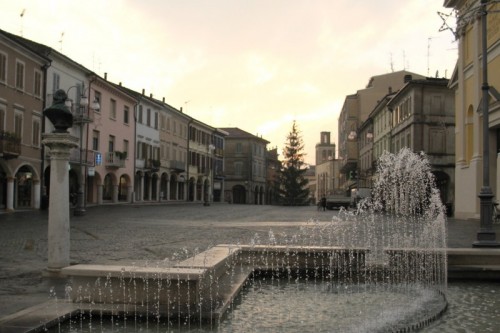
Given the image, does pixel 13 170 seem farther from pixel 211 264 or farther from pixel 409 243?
pixel 211 264

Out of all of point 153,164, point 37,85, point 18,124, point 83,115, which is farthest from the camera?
point 153,164

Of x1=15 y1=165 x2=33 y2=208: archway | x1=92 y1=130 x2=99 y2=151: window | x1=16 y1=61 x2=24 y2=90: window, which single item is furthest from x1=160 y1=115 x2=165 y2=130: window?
x1=16 y1=61 x2=24 y2=90: window

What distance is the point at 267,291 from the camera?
7.97 metres

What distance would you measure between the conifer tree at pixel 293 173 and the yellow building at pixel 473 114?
4779 centimetres

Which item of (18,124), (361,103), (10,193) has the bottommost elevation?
(10,193)

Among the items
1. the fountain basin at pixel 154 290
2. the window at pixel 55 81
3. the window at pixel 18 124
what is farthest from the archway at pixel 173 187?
the fountain basin at pixel 154 290

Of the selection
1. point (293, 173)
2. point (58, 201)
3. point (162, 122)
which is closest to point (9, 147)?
point (58, 201)

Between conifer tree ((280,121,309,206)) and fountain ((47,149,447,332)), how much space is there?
222ft

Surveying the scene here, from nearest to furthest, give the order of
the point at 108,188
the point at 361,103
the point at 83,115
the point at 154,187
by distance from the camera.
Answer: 1. the point at 83,115
2. the point at 108,188
3. the point at 154,187
4. the point at 361,103

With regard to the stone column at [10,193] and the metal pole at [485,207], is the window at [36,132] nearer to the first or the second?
the stone column at [10,193]

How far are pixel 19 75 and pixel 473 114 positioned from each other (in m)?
25.6

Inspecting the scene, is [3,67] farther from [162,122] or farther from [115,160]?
[162,122]

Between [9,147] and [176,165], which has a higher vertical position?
[176,165]

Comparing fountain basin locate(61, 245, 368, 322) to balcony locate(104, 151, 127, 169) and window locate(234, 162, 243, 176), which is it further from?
window locate(234, 162, 243, 176)
